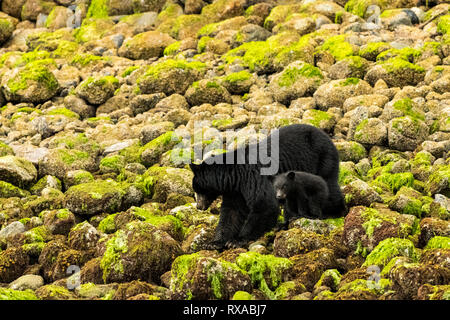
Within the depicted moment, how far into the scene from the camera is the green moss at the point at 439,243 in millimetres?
5910

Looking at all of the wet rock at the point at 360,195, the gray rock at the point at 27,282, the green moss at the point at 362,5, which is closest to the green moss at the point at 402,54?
the green moss at the point at 362,5

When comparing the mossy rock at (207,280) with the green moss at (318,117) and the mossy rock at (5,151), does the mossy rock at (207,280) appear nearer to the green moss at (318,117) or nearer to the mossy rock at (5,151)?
the green moss at (318,117)

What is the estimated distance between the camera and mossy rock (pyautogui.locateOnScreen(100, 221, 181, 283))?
6133 mm

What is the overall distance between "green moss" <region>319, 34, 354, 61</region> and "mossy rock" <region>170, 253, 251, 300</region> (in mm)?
10279

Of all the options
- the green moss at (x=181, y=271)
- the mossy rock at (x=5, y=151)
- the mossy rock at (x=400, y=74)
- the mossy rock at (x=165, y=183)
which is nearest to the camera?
the green moss at (x=181, y=271)

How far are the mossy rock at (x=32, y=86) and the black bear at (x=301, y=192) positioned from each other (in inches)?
418

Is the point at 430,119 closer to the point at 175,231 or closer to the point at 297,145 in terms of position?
the point at 297,145

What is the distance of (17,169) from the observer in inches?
406

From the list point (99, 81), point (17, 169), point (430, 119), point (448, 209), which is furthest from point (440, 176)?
point (99, 81)

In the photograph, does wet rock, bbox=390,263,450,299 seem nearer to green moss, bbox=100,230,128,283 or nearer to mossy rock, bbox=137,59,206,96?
green moss, bbox=100,230,128,283

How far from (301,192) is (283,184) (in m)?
0.30

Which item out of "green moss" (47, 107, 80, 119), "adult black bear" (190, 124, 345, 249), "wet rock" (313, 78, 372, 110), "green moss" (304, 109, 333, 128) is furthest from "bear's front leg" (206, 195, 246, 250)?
"green moss" (47, 107, 80, 119)

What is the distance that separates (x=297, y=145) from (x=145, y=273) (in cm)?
322
